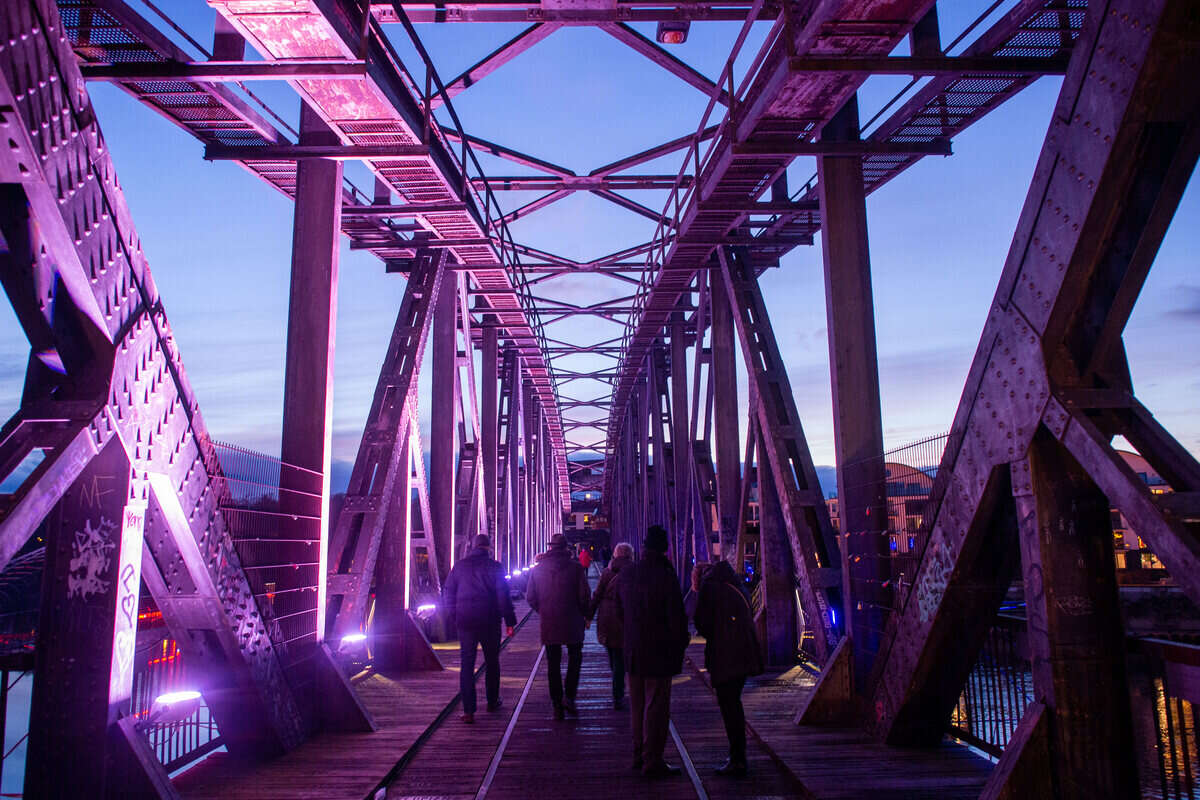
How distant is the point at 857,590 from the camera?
775 centimetres

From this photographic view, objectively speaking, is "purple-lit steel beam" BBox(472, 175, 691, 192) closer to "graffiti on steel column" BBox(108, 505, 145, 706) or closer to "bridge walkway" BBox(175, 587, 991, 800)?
"bridge walkway" BBox(175, 587, 991, 800)

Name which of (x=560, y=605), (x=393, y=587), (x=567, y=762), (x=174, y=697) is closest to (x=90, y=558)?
(x=174, y=697)

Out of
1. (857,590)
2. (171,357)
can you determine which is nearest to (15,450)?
(171,357)

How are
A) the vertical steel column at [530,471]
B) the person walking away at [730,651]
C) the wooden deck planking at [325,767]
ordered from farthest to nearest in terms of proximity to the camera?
the vertical steel column at [530,471] → the person walking away at [730,651] → the wooden deck planking at [325,767]

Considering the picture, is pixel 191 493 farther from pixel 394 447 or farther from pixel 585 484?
pixel 585 484

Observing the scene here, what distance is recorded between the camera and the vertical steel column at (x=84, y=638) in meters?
4.27

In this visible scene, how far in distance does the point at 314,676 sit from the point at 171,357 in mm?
3636

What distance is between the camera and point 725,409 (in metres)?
13.6

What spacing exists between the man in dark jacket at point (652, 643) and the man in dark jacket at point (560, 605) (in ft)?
6.34

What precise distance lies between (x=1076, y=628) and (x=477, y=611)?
5.52 meters

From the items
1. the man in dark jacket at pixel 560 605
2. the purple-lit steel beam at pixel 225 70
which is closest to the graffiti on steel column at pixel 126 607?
the purple-lit steel beam at pixel 225 70

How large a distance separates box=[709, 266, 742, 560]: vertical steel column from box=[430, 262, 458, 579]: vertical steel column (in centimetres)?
449

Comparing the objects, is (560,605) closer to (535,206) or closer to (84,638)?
(84,638)

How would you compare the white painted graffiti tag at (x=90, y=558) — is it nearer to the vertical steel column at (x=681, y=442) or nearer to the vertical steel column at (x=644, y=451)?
the vertical steel column at (x=681, y=442)
